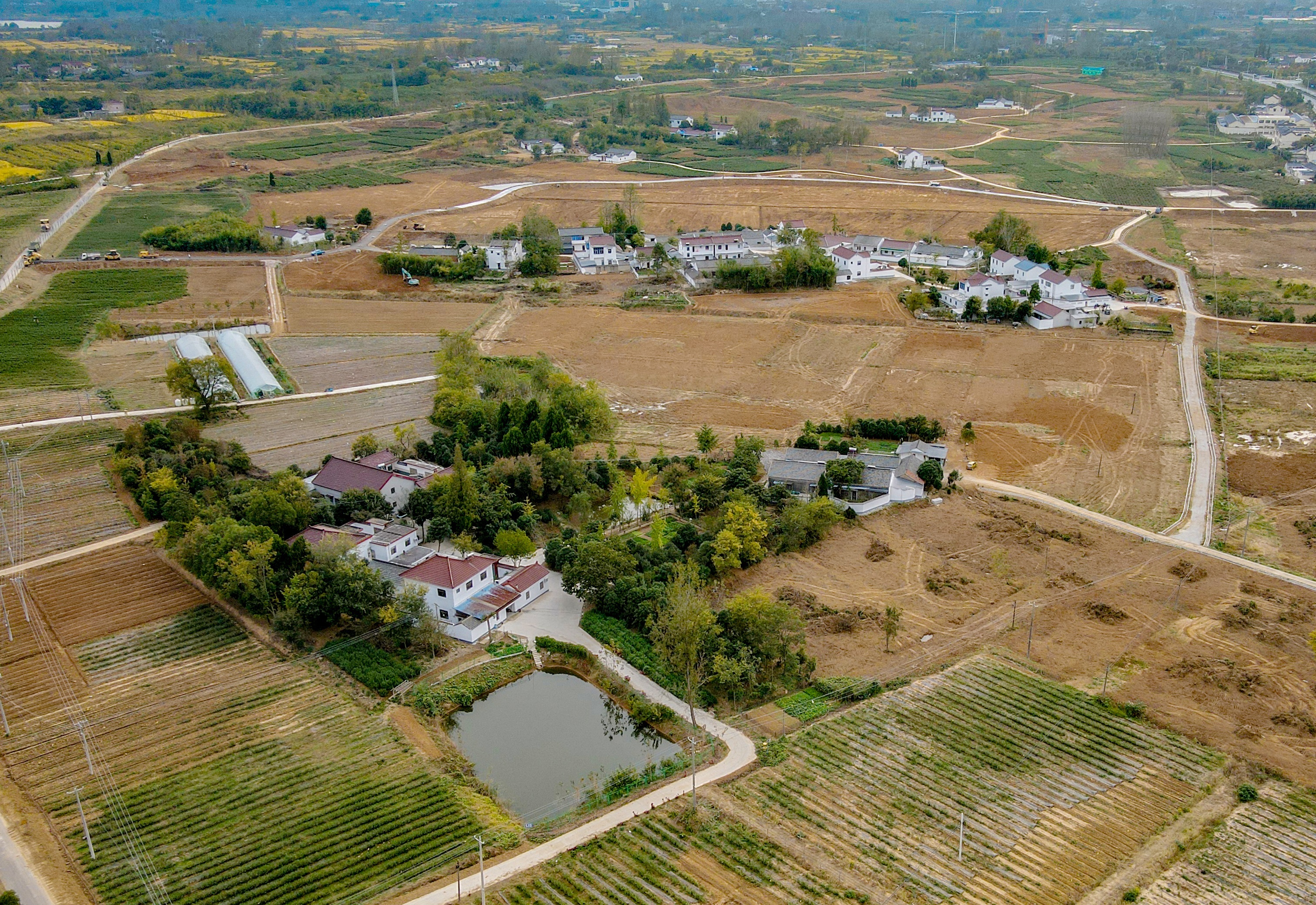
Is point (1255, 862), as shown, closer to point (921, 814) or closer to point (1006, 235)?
point (921, 814)

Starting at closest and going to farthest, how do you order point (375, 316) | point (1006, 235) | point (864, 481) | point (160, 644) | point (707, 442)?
point (160, 644)
point (864, 481)
point (707, 442)
point (375, 316)
point (1006, 235)

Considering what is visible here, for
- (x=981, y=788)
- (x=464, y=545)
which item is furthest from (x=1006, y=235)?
(x=981, y=788)

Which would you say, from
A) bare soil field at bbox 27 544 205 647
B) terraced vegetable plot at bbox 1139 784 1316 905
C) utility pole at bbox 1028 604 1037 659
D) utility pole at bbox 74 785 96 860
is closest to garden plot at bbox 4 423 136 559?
bare soil field at bbox 27 544 205 647

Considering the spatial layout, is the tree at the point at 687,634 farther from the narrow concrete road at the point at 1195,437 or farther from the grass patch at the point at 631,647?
the narrow concrete road at the point at 1195,437

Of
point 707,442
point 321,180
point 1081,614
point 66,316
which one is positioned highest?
point 321,180

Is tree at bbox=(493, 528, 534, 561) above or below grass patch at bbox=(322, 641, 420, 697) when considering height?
above

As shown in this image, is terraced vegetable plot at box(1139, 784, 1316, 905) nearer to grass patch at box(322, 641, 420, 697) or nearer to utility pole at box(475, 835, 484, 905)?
utility pole at box(475, 835, 484, 905)

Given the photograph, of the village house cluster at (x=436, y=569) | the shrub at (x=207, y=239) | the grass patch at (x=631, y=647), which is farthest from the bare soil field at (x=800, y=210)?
the grass patch at (x=631, y=647)
